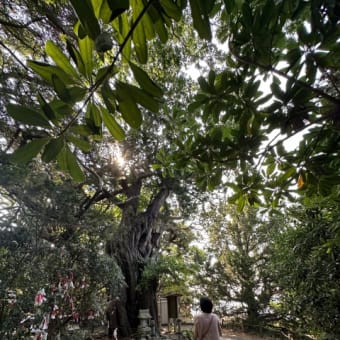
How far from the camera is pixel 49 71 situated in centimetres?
43

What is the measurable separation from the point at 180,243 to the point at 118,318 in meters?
3.21

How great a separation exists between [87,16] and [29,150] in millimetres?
280

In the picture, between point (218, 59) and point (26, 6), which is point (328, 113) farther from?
point (26, 6)

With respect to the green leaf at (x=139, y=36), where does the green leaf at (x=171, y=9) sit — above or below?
above

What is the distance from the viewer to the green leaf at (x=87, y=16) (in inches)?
13.0

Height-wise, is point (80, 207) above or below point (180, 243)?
below

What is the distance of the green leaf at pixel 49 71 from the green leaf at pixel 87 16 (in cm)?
10

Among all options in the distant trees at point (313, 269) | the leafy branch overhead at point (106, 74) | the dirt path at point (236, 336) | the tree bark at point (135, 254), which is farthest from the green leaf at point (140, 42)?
the dirt path at point (236, 336)

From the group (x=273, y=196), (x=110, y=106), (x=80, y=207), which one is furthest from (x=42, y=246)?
(x=110, y=106)

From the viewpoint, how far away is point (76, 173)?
586 mm

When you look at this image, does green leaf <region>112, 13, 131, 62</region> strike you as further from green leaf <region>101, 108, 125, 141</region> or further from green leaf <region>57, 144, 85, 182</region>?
green leaf <region>57, 144, 85, 182</region>

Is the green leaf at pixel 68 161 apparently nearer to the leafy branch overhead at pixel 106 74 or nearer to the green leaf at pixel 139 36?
the leafy branch overhead at pixel 106 74

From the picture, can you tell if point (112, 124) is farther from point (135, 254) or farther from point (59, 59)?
point (135, 254)

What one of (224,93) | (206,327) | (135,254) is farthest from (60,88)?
(135,254)
